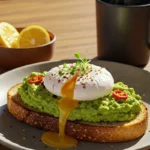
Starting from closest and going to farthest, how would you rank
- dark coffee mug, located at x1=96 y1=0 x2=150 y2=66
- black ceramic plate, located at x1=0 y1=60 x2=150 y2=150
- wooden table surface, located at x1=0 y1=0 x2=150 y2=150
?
1. black ceramic plate, located at x1=0 y1=60 x2=150 y2=150
2. dark coffee mug, located at x1=96 y1=0 x2=150 y2=66
3. wooden table surface, located at x1=0 y1=0 x2=150 y2=150

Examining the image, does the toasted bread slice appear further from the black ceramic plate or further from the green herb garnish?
the green herb garnish

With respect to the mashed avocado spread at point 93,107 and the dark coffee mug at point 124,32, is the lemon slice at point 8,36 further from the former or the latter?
the mashed avocado spread at point 93,107

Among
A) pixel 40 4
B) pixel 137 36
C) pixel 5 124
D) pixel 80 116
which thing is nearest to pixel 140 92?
pixel 137 36

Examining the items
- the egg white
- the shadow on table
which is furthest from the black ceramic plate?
the egg white

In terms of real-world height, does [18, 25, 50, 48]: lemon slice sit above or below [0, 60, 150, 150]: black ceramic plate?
above

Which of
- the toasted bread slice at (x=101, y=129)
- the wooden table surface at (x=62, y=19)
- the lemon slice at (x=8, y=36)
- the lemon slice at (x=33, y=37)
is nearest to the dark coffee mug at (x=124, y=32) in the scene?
the wooden table surface at (x=62, y=19)

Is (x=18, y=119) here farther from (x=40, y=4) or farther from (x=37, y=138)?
(x=40, y=4)
